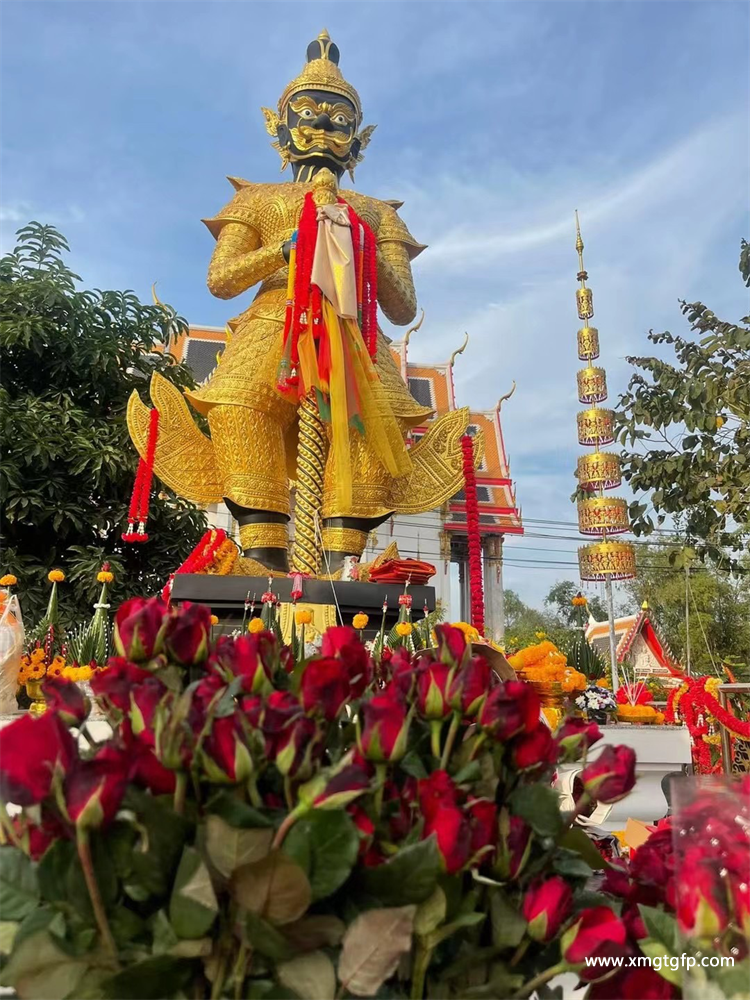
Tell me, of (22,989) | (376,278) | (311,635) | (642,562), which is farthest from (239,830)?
(642,562)

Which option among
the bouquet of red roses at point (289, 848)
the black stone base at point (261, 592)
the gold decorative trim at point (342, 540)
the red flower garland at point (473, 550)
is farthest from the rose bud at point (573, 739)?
the gold decorative trim at point (342, 540)

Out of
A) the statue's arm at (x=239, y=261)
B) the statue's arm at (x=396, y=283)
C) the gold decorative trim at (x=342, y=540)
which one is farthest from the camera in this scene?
the statue's arm at (x=396, y=283)

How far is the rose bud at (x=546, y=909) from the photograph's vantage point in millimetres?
555

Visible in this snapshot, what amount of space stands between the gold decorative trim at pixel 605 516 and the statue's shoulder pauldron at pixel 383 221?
29.7 ft

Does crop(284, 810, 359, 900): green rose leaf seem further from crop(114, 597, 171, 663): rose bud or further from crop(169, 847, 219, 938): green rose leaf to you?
crop(114, 597, 171, 663): rose bud

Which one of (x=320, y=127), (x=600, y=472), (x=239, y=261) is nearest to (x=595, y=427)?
(x=600, y=472)

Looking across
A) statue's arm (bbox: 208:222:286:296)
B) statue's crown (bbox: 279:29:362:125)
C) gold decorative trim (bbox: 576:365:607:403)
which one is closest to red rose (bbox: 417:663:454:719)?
statue's arm (bbox: 208:222:286:296)

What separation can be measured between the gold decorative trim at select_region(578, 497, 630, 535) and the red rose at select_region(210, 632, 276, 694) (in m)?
12.9

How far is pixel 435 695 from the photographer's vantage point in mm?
623

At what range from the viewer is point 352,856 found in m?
0.50

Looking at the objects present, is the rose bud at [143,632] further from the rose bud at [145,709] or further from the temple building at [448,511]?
the temple building at [448,511]

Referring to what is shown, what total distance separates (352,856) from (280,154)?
5382 millimetres

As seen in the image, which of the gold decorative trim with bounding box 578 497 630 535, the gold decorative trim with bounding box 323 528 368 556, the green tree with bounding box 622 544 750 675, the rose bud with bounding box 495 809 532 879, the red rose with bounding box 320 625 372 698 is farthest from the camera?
the gold decorative trim with bounding box 578 497 630 535

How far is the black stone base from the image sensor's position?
3740 millimetres
